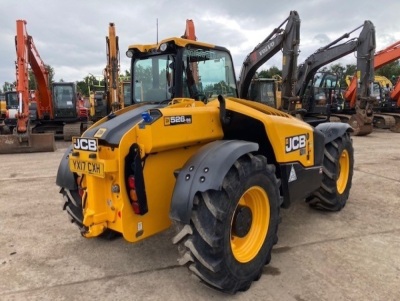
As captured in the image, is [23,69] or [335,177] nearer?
[335,177]

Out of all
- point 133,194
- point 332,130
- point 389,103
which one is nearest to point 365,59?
point 389,103

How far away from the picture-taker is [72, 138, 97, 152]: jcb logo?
9.59 ft

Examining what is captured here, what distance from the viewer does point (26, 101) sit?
11.2 metres

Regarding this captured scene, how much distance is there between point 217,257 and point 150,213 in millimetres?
689

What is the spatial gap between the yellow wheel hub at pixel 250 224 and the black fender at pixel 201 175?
14.9 inches

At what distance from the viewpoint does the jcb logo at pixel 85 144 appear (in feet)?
9.59

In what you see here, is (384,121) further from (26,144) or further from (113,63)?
(26,144)

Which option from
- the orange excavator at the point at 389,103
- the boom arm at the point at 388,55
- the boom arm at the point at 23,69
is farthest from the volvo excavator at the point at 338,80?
the boom arm at the point at 23,69

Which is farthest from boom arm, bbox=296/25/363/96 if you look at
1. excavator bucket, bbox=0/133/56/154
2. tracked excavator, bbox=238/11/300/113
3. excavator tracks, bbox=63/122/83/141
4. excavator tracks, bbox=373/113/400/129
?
excavator bucket, bbox=0/133/56/154

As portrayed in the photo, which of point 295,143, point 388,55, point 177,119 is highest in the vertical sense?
point 388,55

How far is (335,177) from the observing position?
4.75 meters

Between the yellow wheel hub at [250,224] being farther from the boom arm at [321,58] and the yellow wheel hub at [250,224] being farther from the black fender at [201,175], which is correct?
the boom arm at [321,58]

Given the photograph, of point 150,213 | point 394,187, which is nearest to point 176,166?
point 150,213

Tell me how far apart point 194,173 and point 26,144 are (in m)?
9.97
